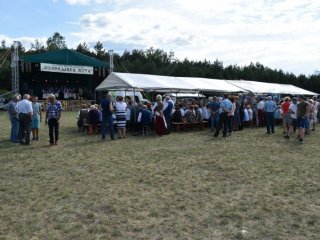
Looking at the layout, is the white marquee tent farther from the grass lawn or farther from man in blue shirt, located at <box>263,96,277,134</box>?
the grass lawn

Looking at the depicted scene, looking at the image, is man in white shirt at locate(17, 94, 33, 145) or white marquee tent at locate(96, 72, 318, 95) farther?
white marquee tent at locate(96, 72, 318, 95)

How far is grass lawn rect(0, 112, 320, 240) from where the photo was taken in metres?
4.35

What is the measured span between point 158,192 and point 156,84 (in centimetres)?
1089

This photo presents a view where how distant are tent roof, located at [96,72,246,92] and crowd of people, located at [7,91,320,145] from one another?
871 mm

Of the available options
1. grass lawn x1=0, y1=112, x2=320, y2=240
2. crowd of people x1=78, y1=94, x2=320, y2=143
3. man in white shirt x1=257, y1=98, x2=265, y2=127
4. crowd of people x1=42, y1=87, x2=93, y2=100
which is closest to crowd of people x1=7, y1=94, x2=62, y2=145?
grass lawn x1=0, y1=112, x2=320, y2=240

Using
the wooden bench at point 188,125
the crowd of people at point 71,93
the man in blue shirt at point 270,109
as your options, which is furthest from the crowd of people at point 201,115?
the crowd of people at point 71,93

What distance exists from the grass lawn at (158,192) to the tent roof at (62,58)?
1810 centimetres

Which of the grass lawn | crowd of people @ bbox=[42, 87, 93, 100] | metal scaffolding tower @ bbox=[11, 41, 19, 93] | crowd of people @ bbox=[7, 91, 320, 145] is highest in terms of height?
metal scaffolding tower @ bbox=[11, 41, 19, 93]

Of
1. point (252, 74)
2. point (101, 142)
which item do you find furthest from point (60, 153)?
point (252, 74)

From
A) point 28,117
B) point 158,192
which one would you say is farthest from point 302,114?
point 28,117

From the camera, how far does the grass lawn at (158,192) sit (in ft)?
14.3

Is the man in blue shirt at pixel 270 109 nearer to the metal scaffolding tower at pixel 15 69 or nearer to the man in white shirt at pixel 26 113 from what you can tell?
the man in white shirt at pixel 26 113

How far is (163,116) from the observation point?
1358 centimetres

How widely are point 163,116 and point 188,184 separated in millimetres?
7235
